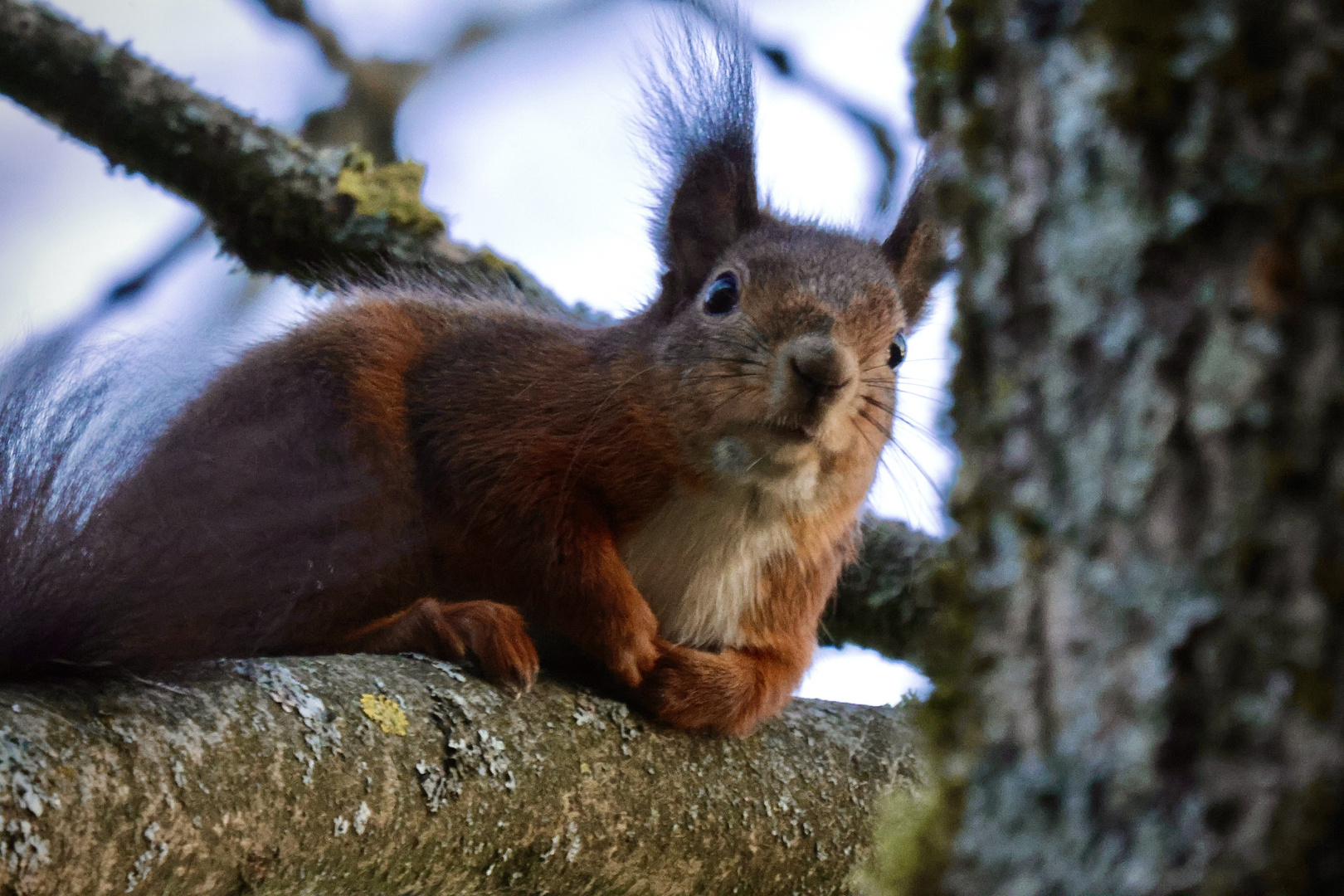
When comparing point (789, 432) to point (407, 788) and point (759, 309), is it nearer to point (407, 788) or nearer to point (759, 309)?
point (759, 309)

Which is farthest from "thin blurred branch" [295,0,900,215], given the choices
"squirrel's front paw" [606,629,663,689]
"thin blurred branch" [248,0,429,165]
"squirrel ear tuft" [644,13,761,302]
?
"squirrel's front paw" [606,629,663,689]

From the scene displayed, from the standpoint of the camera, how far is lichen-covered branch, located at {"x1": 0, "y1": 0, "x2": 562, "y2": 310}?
3049mm

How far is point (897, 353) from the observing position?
248cm

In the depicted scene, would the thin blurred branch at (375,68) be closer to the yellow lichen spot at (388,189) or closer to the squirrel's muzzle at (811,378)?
the yellow lichen spot at (388,189)

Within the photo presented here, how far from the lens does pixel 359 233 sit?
3.38 metres

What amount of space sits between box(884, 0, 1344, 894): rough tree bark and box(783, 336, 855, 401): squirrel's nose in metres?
1.27

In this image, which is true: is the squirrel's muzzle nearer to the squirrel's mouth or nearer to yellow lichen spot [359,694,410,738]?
the squirrel's mouth

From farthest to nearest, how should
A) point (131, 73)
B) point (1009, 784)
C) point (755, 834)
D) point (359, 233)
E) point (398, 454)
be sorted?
1. point (359, 233)
2. point (131, 73)
3. point (398, 454)
4. point (755, 834)
5. point (1009, 784)

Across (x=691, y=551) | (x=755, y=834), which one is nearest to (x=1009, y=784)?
→ (x=755, y=834)

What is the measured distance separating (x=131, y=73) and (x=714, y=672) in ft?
7.67

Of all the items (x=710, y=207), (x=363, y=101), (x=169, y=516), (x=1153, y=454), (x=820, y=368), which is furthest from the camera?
(x=363, y=101)

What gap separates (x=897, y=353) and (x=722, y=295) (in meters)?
0.40

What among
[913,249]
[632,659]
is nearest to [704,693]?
[632,659]

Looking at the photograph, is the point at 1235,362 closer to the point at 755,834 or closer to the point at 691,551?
the point at 755,834
